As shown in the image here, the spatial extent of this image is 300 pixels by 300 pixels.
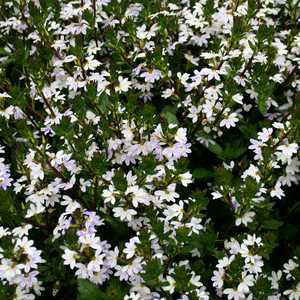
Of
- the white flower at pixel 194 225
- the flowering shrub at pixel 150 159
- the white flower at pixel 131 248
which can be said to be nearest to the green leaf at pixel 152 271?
the flowering shrub at pixel 150 159

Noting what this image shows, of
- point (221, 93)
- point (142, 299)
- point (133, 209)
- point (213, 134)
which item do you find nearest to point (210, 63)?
point (221, 93)

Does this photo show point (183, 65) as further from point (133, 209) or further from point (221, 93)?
point (133, 209)

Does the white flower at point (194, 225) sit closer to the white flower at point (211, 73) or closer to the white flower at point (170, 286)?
the white flower at point (170, 286)

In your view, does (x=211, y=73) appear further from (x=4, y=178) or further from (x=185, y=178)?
(x=4, y=178)

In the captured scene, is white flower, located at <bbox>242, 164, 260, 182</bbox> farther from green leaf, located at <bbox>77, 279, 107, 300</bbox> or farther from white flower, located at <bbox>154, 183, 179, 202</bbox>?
green leaf, located at <bbox>77, 279, 107, 300</bbox>

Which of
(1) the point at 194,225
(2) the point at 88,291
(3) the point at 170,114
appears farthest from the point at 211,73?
(2) the point at 88,291

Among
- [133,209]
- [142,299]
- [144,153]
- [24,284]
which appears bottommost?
[142,299]

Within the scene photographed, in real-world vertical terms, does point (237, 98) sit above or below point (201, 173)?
above

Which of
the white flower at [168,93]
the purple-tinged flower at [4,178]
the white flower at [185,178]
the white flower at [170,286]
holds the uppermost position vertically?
the white flower at [168,93]
